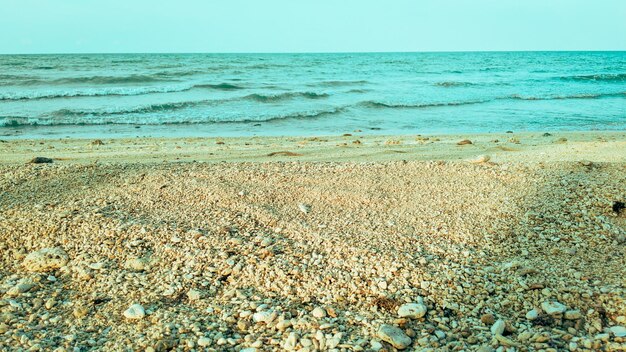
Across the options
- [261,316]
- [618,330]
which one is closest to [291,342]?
[261,316]

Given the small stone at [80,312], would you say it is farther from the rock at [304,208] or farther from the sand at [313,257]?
the rock at [304,208]

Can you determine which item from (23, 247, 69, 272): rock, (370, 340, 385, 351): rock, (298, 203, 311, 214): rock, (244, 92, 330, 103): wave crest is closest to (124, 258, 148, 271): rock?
(23, 247, 69, 272): rock

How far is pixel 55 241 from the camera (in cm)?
378

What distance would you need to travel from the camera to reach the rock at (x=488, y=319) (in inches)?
108

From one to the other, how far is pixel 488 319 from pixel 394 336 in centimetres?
57

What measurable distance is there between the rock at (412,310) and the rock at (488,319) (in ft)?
1.01

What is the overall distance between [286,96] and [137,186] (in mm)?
15482

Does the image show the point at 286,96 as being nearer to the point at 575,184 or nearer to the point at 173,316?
the point at 575,184

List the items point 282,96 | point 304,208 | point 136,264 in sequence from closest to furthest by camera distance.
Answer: point 136,264
point 304,208
point 282,96

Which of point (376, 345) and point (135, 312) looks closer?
point (376, 345)

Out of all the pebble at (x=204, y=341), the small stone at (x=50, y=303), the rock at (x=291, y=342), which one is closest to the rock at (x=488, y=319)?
the rock at (x=291, y=342)

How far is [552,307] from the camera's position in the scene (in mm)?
2848

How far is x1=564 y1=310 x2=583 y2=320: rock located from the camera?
2783mm

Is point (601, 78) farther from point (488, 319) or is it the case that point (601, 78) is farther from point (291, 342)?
point (291, 342)
